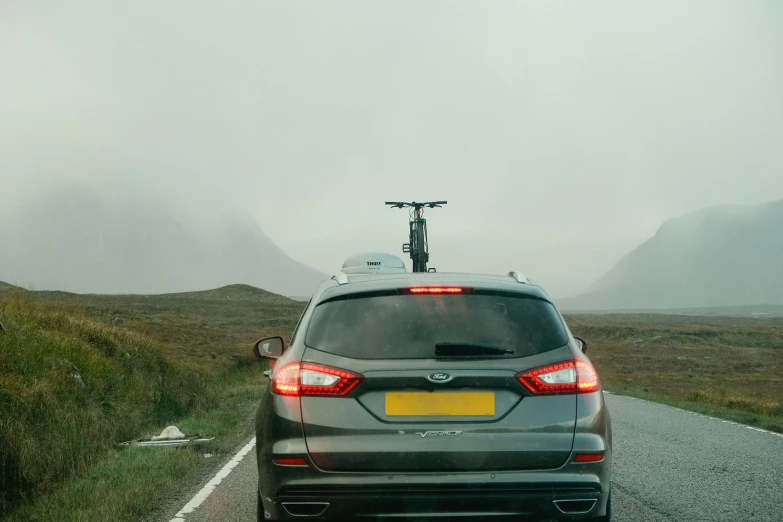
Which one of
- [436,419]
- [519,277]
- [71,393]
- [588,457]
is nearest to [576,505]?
[588,457]

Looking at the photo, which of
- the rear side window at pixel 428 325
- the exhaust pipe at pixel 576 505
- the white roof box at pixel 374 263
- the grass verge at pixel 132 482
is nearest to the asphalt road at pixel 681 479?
the grass verge at pixel 132 482

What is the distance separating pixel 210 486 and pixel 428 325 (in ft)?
13.1

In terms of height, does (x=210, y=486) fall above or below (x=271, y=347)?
below

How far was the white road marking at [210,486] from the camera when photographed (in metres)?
6.69

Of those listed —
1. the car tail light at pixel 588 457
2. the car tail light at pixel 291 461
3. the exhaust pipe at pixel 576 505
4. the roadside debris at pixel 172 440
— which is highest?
the car tail light at pixel 291 461

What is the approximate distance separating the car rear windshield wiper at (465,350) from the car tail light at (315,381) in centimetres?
46

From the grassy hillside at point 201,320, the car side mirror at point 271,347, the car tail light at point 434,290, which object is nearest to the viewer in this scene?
the car tail light at point 434,290

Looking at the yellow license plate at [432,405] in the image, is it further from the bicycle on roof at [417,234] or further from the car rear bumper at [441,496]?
the bicycle on roof at [417,234]

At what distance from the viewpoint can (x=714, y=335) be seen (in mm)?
73688

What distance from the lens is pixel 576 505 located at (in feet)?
14.9

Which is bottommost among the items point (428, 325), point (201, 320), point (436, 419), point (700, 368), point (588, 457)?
point (700, 368)

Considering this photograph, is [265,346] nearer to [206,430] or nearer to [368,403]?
[368,403]

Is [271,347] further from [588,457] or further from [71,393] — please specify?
[71,393]

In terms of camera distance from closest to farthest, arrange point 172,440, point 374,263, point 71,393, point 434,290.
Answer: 1. point 434,290
2. point 172,440
3. point 71,393
4. point 374,263
